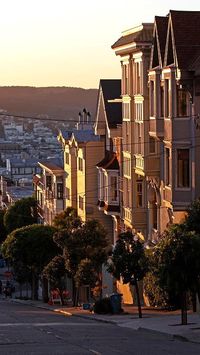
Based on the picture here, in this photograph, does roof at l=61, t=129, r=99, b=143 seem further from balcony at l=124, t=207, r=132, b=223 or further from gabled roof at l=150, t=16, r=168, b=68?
gabled roof at l=150, t=16, r=168, b=68

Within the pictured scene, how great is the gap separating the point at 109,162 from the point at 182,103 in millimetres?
17703

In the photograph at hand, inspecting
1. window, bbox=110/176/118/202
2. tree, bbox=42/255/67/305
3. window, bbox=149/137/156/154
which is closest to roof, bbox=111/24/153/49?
window, bbox=149/137/156/154

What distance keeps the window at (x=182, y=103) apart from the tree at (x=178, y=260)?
8.23m

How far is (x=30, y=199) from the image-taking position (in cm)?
10212

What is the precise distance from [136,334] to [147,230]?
1697cm

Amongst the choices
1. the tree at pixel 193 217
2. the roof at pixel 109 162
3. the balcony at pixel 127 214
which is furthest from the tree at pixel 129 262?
the roof at pixel 109 162

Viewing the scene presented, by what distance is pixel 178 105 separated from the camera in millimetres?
38719

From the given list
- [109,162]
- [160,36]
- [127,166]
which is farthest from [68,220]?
[160,36]

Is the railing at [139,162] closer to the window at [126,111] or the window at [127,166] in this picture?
the window at [127,166]

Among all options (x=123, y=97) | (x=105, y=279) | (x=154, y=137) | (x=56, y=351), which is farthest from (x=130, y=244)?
(x=105, y=279)

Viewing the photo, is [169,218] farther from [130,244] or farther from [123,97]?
[123,97]

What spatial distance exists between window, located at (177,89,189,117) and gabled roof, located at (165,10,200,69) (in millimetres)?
1305

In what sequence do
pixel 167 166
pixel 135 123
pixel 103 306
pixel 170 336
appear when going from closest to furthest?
pixel 170 336 < pixel 167 166 < pixel 103 306 < pixel 135 123

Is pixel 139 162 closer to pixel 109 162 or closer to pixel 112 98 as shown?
pixel 109 162
